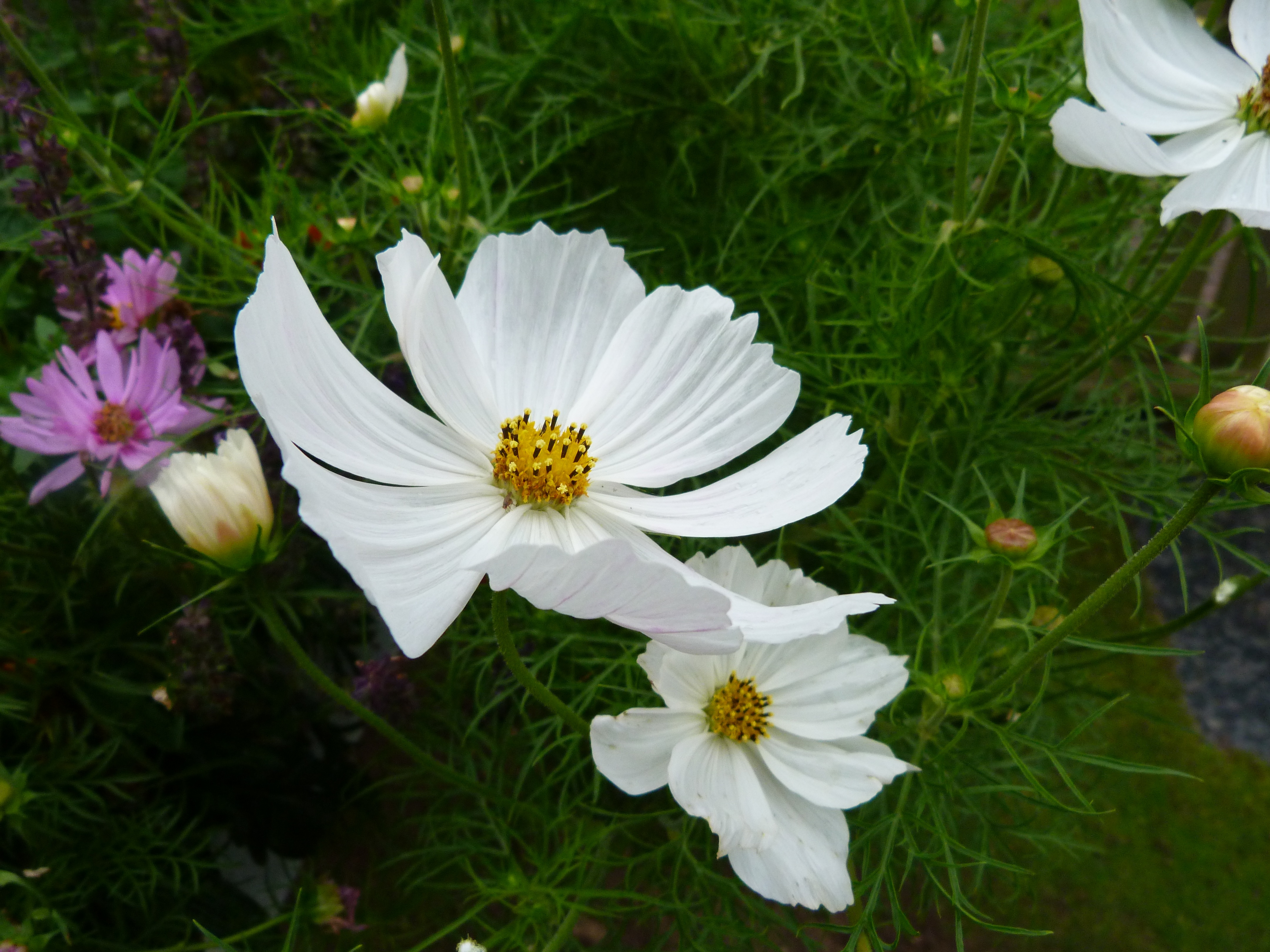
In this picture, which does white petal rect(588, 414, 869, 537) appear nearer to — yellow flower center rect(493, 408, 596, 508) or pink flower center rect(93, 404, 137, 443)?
yellow flower center rect(493, 408, 596, 508)

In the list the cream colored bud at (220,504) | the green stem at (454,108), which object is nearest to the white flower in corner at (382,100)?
the green stem at (454,108)

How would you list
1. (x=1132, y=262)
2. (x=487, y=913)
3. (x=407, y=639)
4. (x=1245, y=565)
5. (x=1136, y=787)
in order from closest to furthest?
(x=407, y=639) < (x=1132, y=262) < (x=487, y=913) < (x=1136, y=787) < (x=1245, y=565)

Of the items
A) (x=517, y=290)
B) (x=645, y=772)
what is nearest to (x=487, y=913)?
(x=645, y=772)

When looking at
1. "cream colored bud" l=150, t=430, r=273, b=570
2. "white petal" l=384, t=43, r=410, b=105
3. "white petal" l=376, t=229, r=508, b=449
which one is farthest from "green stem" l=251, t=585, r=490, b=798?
"white petal" l=384, t=43, r=410, b=105

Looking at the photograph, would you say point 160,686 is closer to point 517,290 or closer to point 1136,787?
point 517,290

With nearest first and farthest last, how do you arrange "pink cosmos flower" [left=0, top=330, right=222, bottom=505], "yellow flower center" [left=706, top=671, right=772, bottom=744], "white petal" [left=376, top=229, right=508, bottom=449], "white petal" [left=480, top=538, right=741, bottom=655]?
"white petal" [left=480, top=538, right=741, bottom=655], "white petal" [left=376, top=229, right=508, bottom=449], "yellow flower center" [left=706, top=671, right=772, bottom=744], "pink cosmos flower" [left=0, top=330, right=222, bottom=505]

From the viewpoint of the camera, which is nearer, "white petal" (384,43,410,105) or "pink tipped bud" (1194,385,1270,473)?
"pink tipped bud" (1194,385,1270,473)
